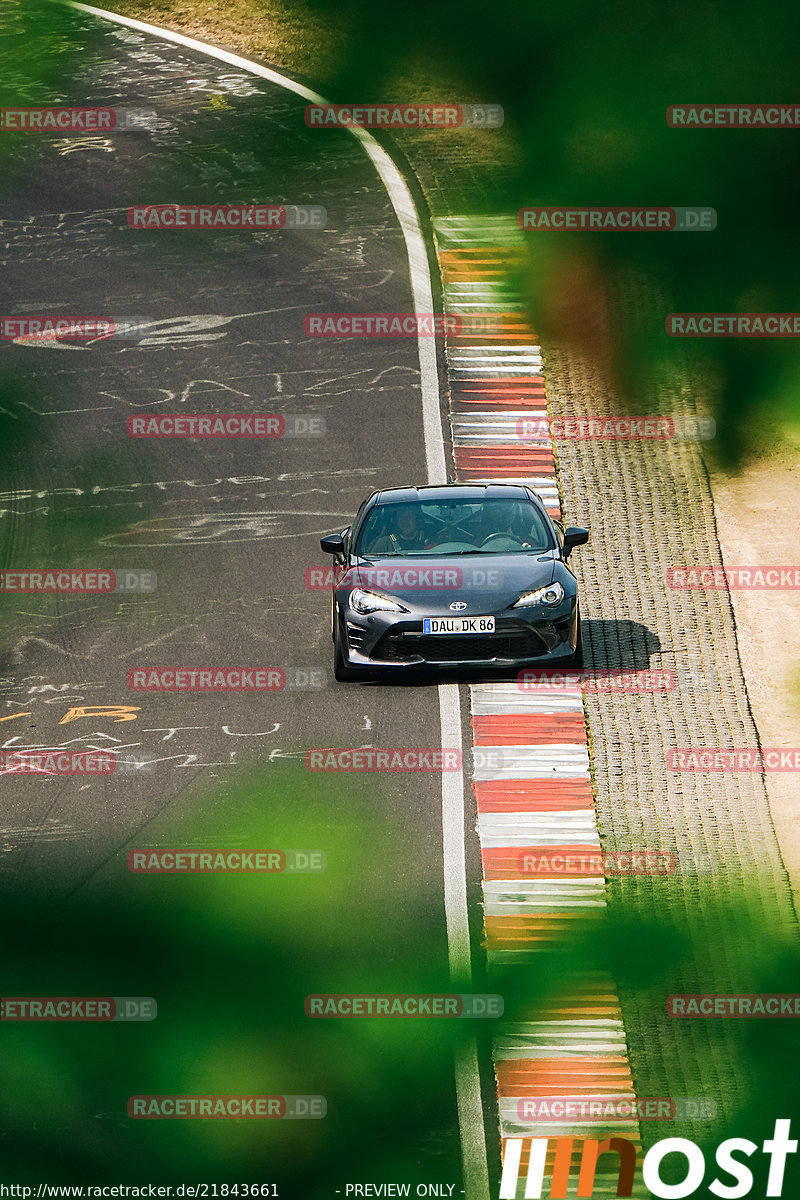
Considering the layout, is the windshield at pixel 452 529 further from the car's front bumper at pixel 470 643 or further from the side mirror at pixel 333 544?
the car's front bumper at pixel 470 643

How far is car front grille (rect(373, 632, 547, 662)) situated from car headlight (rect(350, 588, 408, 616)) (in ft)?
0.80

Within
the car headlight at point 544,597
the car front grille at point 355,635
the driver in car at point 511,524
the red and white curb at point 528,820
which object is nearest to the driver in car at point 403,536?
the driver in car at point 511,524

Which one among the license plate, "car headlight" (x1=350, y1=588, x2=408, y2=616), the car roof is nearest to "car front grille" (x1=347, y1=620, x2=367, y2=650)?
"car headlight" (x1=350, y1=588, x2=408, y2=616)

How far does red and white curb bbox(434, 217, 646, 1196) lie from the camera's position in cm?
1074

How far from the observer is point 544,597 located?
14.1 m

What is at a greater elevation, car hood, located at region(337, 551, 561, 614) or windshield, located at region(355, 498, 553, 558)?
windshield, located at region(355, 498, 553, 558)

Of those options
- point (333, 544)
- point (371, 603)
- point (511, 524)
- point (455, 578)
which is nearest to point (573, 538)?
point (511, 524)

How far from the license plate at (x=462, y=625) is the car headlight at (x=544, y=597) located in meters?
0.29

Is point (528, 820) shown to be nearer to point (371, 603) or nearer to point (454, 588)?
point (454, 588)

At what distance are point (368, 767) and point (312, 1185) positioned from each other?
5.37 meters

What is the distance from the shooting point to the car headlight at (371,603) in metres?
14.1

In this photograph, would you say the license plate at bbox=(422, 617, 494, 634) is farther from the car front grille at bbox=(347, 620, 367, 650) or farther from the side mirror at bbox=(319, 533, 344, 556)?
the side mirror at bbox=(319, 533, 344, 556)

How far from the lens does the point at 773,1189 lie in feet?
30.9

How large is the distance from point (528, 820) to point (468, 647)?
5.26 feet
